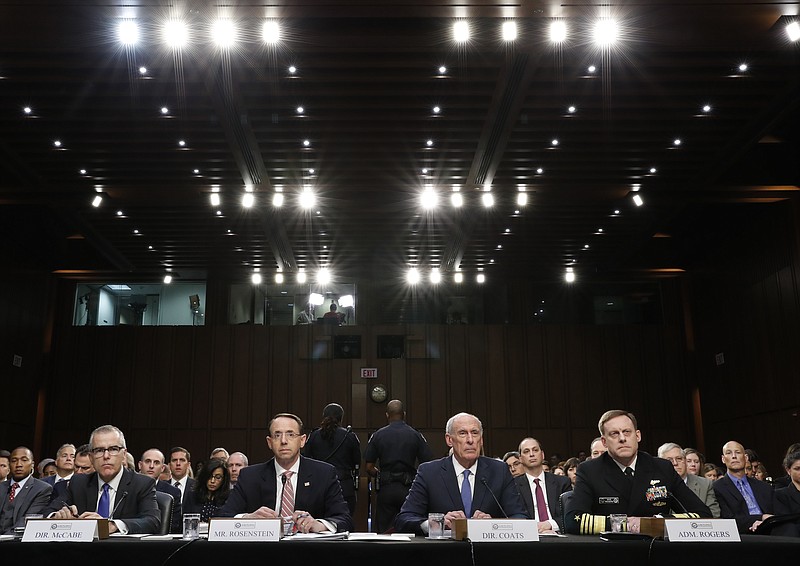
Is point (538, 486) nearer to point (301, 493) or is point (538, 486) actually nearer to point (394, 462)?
point (394, 462)

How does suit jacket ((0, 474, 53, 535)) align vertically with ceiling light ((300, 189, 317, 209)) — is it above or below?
below

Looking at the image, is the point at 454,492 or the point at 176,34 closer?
the point at 454,492

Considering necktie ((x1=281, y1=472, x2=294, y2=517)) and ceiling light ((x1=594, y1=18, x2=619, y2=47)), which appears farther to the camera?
ceiling light ((x1=594, y1=18, x2=619, y2=47))

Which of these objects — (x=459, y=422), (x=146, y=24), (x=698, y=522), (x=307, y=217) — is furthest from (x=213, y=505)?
(x=307, y=217)

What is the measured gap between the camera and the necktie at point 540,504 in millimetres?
5594

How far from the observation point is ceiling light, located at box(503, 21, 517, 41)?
23.2 feet

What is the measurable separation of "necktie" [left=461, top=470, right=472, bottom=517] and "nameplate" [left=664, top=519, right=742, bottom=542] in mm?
1548

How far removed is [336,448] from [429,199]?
16.9 ft

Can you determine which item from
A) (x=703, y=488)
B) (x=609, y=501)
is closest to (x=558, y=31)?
(x=703, y=488)

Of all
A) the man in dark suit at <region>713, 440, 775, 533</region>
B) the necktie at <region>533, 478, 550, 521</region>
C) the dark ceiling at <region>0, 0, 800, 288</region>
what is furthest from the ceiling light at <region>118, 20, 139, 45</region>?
the man in dark suit at <region>713, 440, 775, 533</region>

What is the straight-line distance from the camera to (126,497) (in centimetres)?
432

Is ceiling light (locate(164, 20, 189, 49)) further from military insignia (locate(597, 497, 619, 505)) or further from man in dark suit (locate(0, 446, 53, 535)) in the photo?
military insignia (locate(597, 497, 619, 505))

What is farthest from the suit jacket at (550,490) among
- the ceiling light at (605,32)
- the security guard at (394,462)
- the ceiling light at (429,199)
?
the ceiling light at (429,199)

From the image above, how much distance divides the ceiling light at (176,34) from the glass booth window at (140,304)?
920 centimetres
